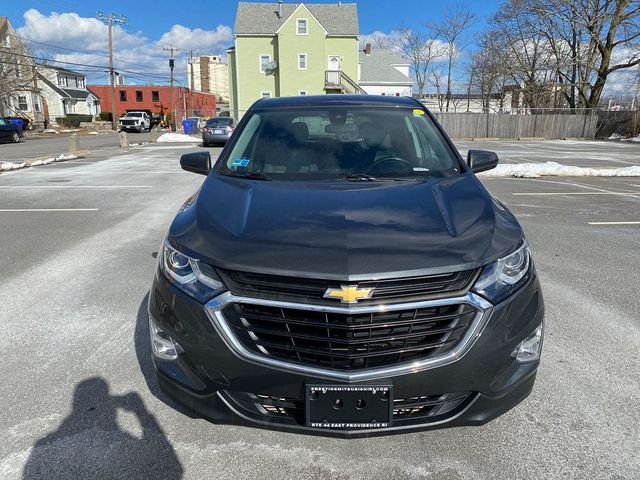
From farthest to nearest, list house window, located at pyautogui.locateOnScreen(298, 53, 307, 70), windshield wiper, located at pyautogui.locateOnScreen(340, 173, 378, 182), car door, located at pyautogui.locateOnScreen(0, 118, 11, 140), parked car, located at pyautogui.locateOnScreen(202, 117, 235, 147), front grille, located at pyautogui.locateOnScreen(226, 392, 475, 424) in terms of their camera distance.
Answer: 1. house window, located at pyautogui.locateOnScreen(298, 53, 307, 70)
2. car door, located at pyautogui.locateOnScreen(0, 118, 11, 140)
3. parked car, located at pyautogui.locateOnScreen(202, 117, 235, 147)
4. windshield wiper, located at pyautogui.locateOnScreen(340, 173, 378, 182)
5. front grille, located at pyautogui.locateOnScreen(226, 392, 475, 424)

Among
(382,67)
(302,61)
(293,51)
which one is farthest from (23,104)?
(382,67)

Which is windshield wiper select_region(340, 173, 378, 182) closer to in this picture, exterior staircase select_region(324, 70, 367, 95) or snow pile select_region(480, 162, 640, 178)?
snow pile select_region(480, 162, 640, 178)

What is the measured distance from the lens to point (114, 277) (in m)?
4.83

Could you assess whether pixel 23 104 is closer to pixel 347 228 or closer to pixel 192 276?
pixel 192 276

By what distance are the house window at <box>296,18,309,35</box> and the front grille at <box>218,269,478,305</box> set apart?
136 feet

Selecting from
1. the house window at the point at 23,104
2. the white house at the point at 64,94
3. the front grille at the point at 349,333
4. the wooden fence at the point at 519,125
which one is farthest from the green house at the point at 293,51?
the front grille at the point at 349,333

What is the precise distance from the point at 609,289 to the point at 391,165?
2794 mm

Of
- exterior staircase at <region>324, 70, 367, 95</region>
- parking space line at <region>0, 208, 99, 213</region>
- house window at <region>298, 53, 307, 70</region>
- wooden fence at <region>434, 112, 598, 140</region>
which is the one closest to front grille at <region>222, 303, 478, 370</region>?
parking space line at <region>0, 208, 99, 213</region>

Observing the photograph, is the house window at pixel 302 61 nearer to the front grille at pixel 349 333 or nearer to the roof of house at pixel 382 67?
the roof of house at pixel 382 67

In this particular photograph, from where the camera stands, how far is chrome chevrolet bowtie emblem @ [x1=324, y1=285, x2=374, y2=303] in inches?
75.2

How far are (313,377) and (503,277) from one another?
95 cm

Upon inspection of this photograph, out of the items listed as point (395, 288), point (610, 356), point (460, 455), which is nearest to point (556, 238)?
point (610, 356)

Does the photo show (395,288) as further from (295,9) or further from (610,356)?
(295,9)

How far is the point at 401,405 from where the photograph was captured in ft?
6.57
